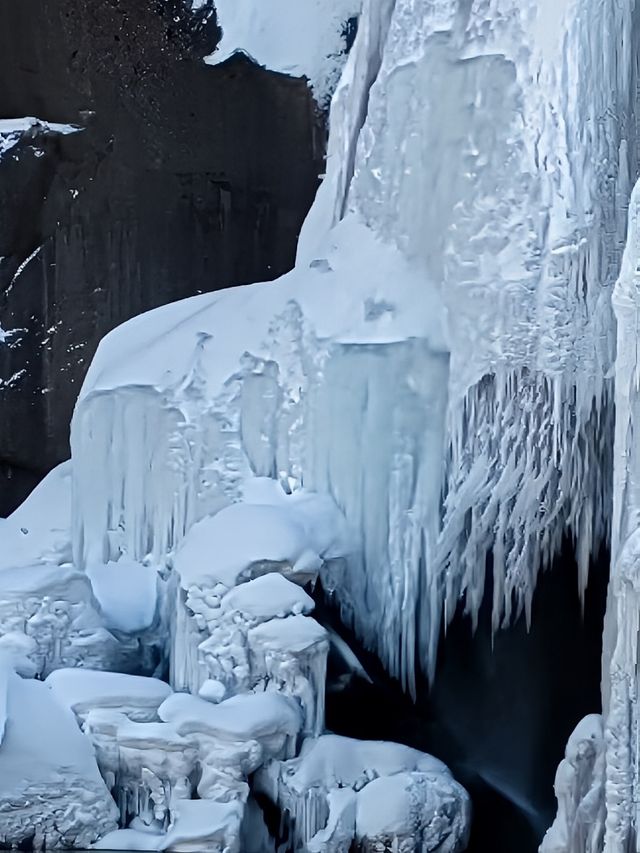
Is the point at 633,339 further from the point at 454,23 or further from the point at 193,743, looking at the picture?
the point at 193,743

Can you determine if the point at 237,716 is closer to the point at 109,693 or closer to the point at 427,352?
the point at 109,693

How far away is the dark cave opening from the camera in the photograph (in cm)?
454

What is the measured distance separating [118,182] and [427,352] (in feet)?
5.60

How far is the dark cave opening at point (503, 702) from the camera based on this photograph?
4.54 metres

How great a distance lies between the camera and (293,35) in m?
5.42

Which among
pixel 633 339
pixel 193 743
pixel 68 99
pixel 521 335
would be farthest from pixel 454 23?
pixel 193 743

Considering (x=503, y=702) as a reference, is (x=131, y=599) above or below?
above

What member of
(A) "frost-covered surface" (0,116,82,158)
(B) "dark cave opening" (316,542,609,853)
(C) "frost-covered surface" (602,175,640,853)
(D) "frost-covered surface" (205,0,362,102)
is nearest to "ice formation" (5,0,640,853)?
(B) "dark cave opening" (316,542,609,853)

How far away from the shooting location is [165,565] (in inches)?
188

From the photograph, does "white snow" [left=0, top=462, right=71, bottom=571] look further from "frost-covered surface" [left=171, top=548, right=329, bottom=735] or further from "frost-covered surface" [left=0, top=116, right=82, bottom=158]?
"frost-covered surface" [left=0, top=116, right=82, bottom=158]

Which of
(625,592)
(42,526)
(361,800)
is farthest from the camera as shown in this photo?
(42,526)

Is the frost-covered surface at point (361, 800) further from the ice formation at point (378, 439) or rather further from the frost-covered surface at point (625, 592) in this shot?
the frost-covered surface at point (625, 592)

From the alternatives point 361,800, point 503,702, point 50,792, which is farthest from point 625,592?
point 50,792

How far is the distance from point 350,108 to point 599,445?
4.91 feet
